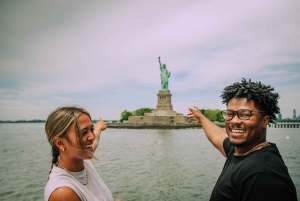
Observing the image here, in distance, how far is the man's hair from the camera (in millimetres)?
2311

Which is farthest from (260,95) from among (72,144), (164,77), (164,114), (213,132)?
(164,77)

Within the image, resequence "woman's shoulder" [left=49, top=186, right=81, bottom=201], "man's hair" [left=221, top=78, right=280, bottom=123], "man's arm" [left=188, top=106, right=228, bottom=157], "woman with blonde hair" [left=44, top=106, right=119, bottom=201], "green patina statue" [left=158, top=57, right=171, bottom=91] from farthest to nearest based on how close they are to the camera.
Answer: "green patina statue" [left=158, top=57, right=171, bottom=91] < "man's arm" [left=188, top=106, right=228, bottom=157] < "man's hair" [left=221, top=78, right=280, bottom=123] < "woman with blonde hair" [left=44, top=106, right=119, bottom=201] < "woman's shoulder" [left=49, top=186, right=81, bottom=201]

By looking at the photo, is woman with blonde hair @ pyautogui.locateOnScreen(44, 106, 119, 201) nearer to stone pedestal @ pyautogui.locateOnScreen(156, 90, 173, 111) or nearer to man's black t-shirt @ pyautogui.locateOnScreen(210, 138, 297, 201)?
man's black t-shirt @ pyautogui.locateOnScreen(210, 138, 297, 201)

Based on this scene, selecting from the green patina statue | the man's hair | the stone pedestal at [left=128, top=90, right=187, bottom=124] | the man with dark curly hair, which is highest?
the green patina statue

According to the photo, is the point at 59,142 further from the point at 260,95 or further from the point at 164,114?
the point at 164,114

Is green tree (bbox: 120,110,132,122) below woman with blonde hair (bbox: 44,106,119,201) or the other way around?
the other way around

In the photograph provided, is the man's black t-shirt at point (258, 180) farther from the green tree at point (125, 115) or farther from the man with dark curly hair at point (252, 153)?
the green tree at point (125, 115)

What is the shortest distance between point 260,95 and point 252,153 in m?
0.54

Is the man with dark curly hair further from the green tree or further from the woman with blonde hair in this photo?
the green tree

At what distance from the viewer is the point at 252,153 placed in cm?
216

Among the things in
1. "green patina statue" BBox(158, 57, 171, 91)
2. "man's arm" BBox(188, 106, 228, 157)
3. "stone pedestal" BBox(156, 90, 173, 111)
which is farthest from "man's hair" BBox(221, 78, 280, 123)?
"green patina statue" BBox(158, 57, 171, 91)

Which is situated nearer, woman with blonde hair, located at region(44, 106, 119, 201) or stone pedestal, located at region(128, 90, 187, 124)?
woman with blonde hair, located at region(44, 106, 119, 201)


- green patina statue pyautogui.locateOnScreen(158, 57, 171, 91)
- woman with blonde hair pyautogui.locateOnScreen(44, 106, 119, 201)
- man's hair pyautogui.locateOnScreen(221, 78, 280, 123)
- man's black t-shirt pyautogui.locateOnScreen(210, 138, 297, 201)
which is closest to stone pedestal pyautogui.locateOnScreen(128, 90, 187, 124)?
green patina statue pyautogui.locateOnScreen(158, 57, 171, 91)

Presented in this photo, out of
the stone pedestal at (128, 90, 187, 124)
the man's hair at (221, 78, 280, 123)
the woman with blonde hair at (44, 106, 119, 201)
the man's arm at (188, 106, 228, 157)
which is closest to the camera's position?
the woman with blonde hair at (44, 106, 119, 201)
